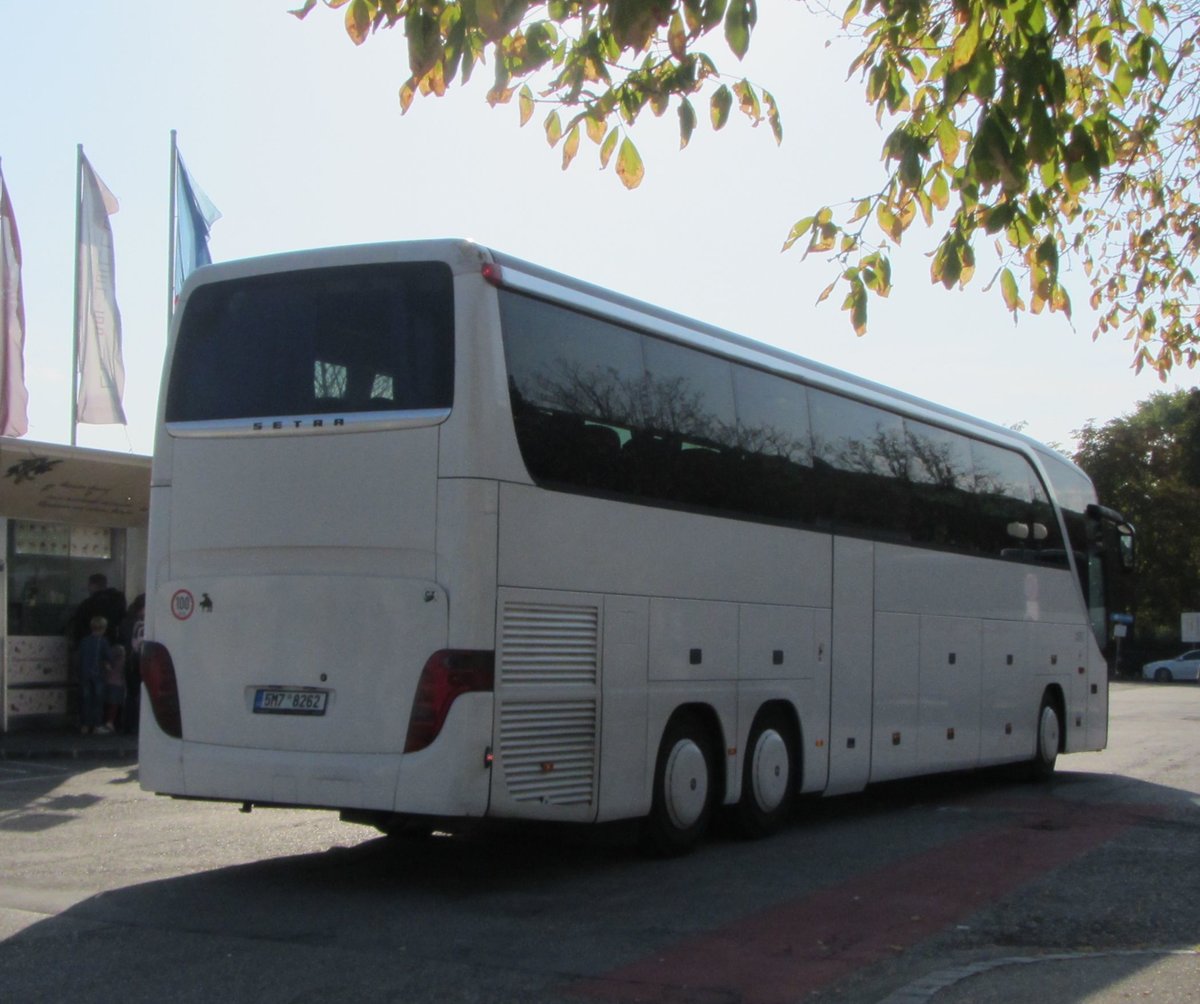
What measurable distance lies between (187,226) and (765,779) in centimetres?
1908

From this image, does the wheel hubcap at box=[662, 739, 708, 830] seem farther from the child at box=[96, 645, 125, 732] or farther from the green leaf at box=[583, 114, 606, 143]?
the child at box=[96, 645, 125, 732]

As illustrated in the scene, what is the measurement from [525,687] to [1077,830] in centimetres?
596

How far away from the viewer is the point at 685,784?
442 inches

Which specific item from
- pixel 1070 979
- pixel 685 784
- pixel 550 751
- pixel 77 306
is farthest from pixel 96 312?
pixel 1070 979

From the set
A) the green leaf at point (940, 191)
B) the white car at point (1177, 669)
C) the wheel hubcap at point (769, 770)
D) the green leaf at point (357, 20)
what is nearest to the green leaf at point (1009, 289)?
the green leaf at point (940, 191)

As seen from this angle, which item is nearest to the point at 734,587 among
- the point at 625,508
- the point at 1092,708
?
the point at 625,508

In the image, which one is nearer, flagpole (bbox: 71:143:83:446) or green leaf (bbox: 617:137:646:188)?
green leaf (bbox: 617:137:646:188)

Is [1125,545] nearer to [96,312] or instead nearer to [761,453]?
[761,453]

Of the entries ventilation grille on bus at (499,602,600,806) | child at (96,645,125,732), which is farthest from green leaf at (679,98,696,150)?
child at (96,645,125,732)

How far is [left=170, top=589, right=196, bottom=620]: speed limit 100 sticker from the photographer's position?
991 centimetres

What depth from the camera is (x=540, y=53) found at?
7.65 metres

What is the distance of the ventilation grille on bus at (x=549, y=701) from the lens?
9.39m

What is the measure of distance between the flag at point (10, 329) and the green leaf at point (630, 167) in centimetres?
1916

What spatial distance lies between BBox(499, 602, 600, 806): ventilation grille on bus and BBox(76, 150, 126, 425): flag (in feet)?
58.3
